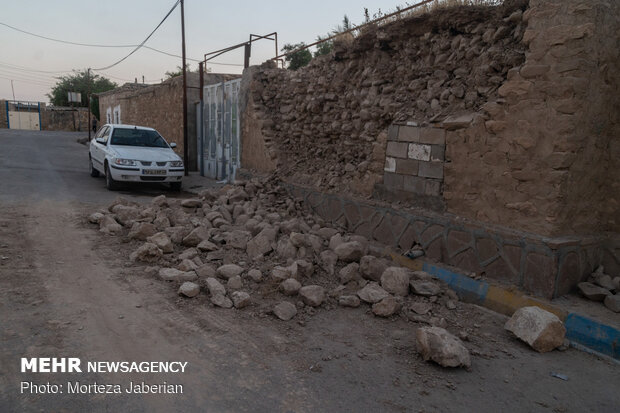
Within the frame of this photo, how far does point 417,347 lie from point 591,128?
2.59 metres

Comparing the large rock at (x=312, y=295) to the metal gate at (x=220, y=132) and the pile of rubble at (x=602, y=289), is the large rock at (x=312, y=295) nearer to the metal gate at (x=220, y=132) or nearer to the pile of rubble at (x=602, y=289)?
the pile of rubble at (x=602, y=289)

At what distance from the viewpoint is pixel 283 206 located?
22.8ft

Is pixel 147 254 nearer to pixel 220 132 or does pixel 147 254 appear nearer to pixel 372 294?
pixel 372 294

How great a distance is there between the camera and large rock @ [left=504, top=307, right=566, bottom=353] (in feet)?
11.2

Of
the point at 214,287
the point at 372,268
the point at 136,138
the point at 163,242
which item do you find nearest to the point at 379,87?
the point at 372,268

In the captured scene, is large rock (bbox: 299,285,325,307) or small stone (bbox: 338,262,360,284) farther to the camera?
small stone (bbox: 338,262,360,284)

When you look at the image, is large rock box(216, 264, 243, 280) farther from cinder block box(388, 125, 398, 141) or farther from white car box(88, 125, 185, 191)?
white car box(88, 125, 185, 191)

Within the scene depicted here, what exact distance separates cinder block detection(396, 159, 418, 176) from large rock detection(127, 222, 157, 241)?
3313mm

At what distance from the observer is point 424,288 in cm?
434

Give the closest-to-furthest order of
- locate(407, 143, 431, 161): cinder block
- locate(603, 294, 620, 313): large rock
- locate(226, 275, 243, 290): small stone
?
locate(603, 294, 620, 313): large rock < locate(226, 275, 243, 290): small stone < locate(407, 143, 431, 161): cinder block

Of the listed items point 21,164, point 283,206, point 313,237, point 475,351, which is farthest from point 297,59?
point 475,351

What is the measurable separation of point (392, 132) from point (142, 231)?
3.47 m

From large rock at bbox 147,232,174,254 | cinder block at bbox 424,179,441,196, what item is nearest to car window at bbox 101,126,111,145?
large rock at bbox 147,232,174,254

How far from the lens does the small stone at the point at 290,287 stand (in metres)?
4.13
